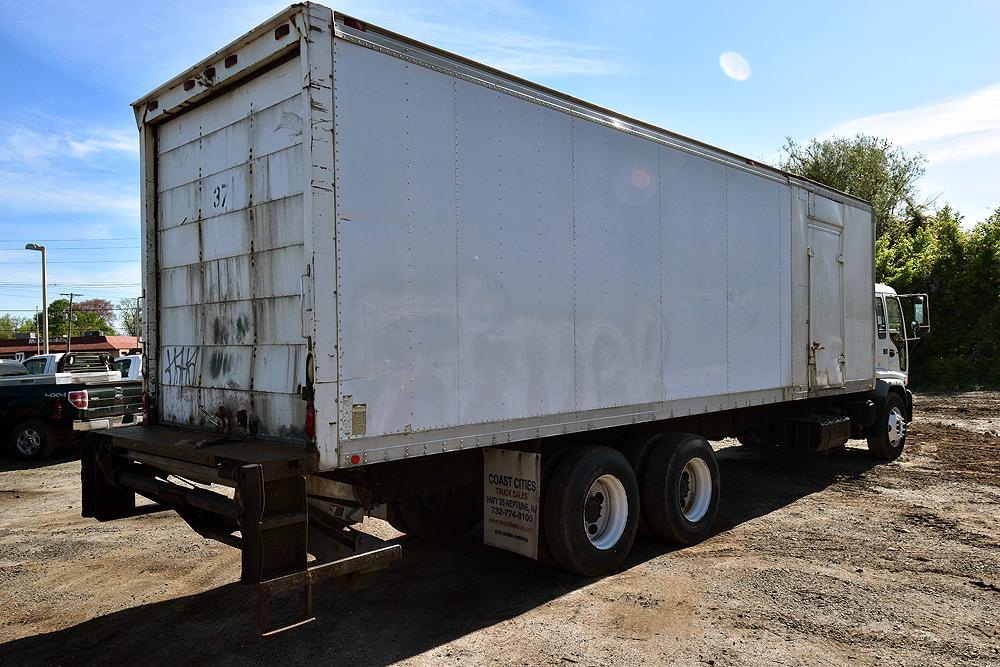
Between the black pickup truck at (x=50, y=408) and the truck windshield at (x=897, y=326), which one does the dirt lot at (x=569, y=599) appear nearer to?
the truck windshield at (x=897, y=326)

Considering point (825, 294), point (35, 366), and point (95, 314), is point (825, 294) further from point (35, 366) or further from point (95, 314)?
point (95, 314)

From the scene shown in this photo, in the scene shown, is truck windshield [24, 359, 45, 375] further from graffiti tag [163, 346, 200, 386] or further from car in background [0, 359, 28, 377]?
graffiti tag [163, 346, 200, 386]

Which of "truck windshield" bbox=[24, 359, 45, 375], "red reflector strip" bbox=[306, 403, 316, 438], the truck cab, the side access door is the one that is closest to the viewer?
"red reflector strip" bbox=[306, 403, 316, 438]

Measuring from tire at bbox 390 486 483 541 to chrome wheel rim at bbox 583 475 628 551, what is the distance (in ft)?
4.14

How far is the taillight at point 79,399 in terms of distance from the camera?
39.1ft

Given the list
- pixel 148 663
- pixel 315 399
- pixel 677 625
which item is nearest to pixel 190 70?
pixel 315 399

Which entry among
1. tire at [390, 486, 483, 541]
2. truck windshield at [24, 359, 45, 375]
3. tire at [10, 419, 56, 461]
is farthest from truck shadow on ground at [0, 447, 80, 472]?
tire at [390, 486, 483, 541]

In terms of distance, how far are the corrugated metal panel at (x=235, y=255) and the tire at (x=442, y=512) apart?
228 centimetres

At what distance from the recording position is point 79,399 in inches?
470

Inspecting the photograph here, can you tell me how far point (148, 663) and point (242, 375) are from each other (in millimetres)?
1872

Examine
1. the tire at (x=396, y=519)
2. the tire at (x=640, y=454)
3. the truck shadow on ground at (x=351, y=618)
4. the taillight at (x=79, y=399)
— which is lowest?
the truck shadow on ground at (x=351, y=618)

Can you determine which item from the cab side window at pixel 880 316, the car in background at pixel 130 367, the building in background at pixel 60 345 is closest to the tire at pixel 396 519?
the cab side window at pixel 880 316

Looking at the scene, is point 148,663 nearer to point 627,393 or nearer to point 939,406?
point 627,393

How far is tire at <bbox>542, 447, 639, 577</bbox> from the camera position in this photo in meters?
5.56
